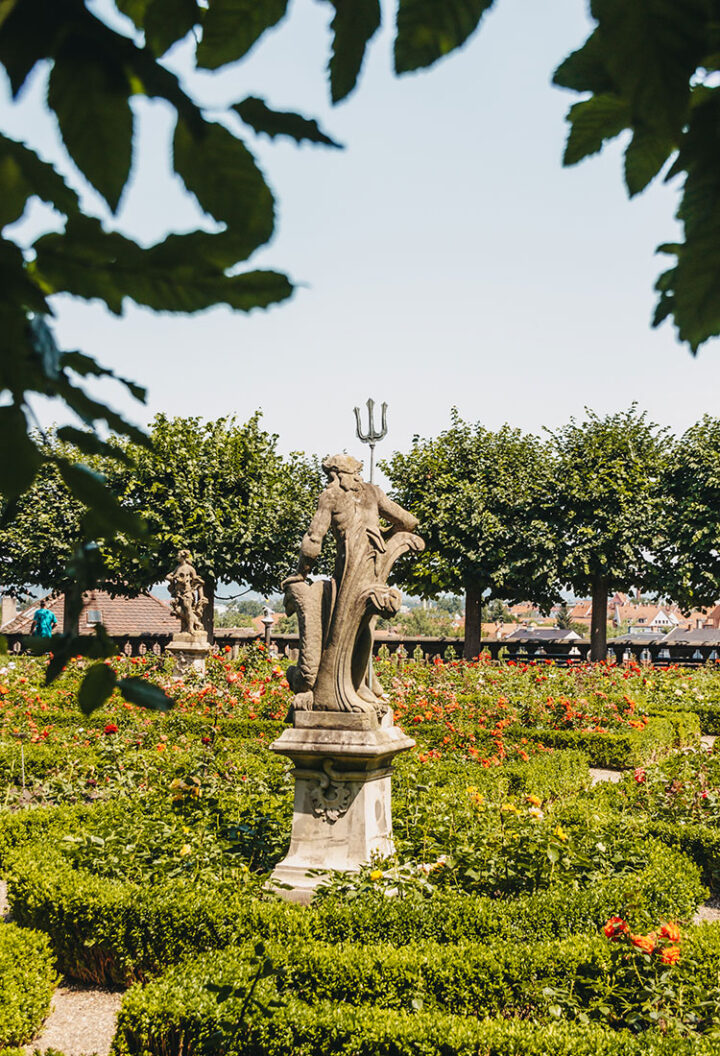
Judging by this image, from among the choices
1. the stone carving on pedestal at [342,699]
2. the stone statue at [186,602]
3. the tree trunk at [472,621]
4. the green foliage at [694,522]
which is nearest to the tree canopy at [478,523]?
the tree trunk at [472,621]

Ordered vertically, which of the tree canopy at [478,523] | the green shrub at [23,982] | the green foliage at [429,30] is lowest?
the green shrub at [23,982]

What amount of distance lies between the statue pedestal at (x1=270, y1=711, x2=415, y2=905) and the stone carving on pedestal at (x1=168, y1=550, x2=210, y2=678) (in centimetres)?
1053

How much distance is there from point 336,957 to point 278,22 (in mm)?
4388

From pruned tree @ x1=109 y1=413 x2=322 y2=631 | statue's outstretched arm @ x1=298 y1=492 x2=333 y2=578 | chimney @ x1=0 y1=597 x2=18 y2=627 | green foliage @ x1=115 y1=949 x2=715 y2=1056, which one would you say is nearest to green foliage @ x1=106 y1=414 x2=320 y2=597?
pruned tree @ x1=109 y1=413 x2=322 y2=631

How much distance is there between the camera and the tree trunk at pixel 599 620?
2411cm

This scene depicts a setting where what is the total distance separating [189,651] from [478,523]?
475 inches

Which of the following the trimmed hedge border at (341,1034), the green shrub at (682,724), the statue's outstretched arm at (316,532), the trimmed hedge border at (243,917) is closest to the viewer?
the trimmed hedge border at (341,1034)

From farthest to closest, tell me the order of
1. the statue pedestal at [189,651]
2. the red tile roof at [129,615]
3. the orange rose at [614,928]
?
the red tile roof at [129,615] < the statue pedestal at [189,651] < the orange rose at [614,928]

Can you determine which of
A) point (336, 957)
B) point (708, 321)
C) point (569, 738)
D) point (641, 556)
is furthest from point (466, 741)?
point (641, 556)

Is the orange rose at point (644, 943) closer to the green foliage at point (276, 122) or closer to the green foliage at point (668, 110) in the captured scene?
the green foliage at point (668, 110)

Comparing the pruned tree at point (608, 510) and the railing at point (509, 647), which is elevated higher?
the pruned tree at point (608, 510)

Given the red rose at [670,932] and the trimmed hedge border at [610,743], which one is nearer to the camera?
the red rose at [670,932]

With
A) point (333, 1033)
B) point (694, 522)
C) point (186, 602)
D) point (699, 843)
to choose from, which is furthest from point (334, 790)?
point (694, 522)

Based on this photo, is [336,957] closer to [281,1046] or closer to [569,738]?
[281,1046]
